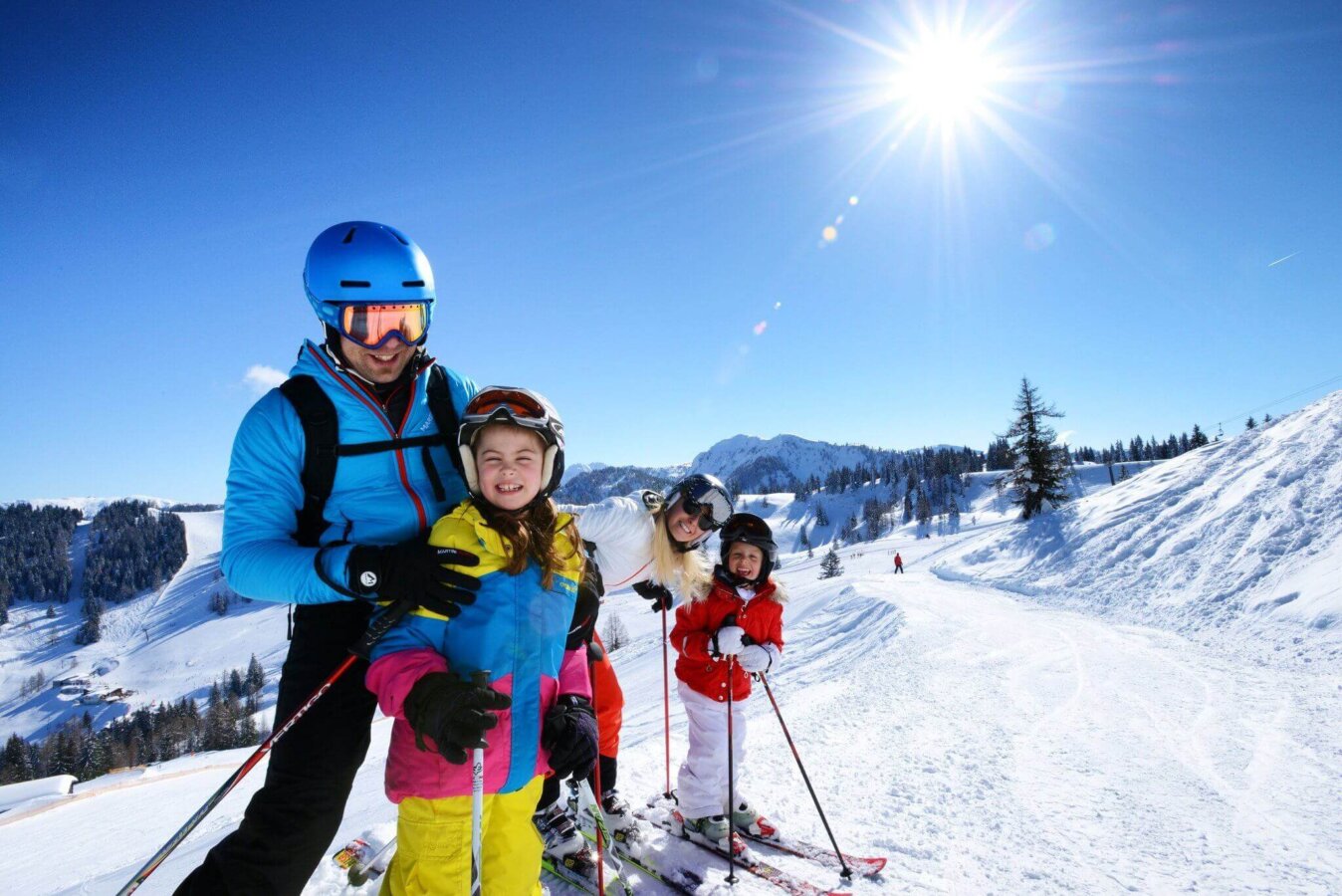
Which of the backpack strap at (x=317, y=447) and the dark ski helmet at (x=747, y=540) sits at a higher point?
the backpack strap at (x=317, y=447)

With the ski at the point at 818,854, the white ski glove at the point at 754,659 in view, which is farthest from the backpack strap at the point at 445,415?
the ski at the point at 818,854

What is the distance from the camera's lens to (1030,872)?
12.4 ft

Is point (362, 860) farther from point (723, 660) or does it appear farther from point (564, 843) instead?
point (723, 660)

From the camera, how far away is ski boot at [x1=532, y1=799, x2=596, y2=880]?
373 centimetres

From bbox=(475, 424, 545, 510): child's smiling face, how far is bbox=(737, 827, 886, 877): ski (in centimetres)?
328

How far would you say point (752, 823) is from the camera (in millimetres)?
4273

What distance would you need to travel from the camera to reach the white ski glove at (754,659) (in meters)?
4.11

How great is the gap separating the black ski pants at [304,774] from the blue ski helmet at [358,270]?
1.46 metres

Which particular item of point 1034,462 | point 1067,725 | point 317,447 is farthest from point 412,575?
point 1034,462

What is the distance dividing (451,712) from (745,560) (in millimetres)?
2691

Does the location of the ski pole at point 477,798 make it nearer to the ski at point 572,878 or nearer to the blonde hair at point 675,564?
the ski at point 572,878

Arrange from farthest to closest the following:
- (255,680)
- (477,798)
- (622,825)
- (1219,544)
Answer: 1. (255,680)
2. (1219,544)
3. (622,825)
4. (477,798)

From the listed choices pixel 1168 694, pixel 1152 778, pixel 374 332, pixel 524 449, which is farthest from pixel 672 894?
pixel 1168 694

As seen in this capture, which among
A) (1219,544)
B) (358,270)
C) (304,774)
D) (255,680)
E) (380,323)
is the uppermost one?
(358,270)
